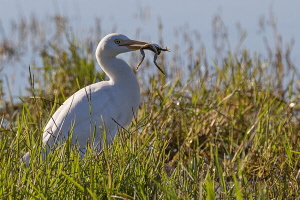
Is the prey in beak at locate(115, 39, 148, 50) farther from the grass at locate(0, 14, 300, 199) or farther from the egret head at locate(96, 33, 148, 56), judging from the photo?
the grass at locate(0, 14, 300, 199)

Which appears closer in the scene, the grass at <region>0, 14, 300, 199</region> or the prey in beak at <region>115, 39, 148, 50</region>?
the grass at <region>0, 14, 300, 199</region>

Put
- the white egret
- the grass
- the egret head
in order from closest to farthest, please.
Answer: the grass → the white egret → the egret head

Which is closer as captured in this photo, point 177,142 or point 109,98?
point 109,98

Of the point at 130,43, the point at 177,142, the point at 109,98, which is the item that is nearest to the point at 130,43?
the point at 130,43

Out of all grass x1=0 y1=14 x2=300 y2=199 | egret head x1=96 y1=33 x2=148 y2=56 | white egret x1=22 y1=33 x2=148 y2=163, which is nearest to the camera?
grass x1=0 y1=14 x2=300 y2=199

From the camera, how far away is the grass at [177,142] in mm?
2829

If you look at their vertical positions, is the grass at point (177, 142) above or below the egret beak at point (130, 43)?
below

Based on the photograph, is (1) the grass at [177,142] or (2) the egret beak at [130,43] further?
(2) the egret beak at [130,43]

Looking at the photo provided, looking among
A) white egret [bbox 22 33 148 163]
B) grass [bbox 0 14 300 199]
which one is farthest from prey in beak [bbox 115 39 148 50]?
grass [bbox 0 14 300 199]

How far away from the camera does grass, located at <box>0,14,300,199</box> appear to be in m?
2.83

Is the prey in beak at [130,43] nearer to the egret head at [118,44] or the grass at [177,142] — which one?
the egret head at [118,44]

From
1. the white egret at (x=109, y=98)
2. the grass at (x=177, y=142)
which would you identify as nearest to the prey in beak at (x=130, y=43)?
the white egret at (x=109, y=98)

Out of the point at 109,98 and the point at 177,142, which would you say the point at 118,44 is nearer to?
the point at 109,98

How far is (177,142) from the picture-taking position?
5.01 meters
